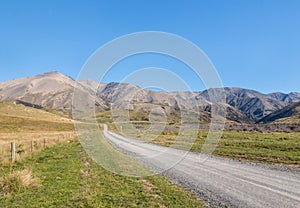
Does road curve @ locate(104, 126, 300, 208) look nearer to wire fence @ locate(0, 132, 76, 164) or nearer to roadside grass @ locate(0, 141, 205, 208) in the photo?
roadside grass @ locate(0, 141, 205, 208)

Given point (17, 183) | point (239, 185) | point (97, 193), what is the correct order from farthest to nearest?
1. point (239, 185)
2. point (17, 183)
3. point (97, 193)

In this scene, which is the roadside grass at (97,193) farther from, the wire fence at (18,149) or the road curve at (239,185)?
the wire fence at (18,149)

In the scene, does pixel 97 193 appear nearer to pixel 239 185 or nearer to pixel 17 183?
pixel 17 183

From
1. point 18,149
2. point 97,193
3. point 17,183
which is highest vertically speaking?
A: point 18,149

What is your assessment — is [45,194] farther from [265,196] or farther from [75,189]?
[265,196]

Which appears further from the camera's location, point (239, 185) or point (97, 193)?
point (239, 185)

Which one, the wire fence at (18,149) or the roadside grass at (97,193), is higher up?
the wire fence at (18,149)

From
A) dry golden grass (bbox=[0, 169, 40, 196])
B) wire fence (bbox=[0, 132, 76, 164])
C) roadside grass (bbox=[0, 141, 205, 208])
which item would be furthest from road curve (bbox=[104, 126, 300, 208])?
wire fence (bbox=[0, 132, 76, 164])

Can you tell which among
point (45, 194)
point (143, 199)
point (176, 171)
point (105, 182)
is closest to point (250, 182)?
point (176, 171)

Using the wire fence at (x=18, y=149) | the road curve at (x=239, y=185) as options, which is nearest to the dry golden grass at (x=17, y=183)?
the road curve at (x=239, y=185)

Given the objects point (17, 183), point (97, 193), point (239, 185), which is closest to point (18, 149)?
point (17, 183)

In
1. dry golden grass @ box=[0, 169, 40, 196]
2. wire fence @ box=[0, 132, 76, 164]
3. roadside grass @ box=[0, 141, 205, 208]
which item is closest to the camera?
roadside grass @ box=[0, 141, 205, 208]

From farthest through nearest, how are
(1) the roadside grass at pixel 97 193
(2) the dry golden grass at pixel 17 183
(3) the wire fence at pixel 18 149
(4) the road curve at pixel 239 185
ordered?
(3) the wire fence at pixel 18 149 < (2) the dry golden grass at pixel 17 183 < (4) the road curve at pixel 239 185 < (1) the roadside grass at pixel 97 193

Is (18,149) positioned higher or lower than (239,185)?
higher
